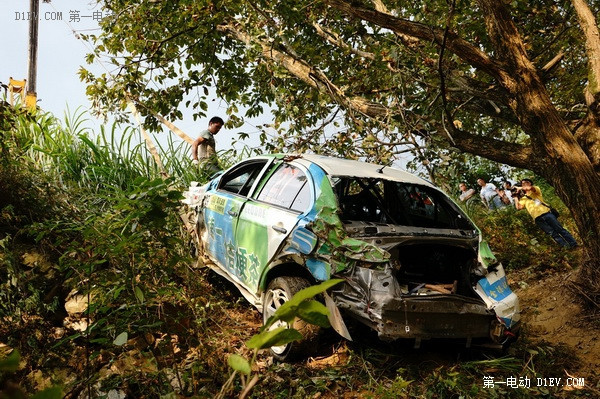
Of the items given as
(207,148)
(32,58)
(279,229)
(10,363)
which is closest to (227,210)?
(279,229)

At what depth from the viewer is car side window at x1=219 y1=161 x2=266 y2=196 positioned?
16.8 ft

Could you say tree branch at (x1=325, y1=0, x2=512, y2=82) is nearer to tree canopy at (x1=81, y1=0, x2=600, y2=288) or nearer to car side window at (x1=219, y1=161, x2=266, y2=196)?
tree canopy at (x1=81, y1=0, x2=600, y2=288)

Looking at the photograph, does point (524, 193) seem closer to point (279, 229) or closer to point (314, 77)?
point (314, 77)

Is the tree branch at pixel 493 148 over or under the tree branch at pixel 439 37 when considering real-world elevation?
under

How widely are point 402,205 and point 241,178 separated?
1.89 m

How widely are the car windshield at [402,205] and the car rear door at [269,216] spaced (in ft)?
1.99

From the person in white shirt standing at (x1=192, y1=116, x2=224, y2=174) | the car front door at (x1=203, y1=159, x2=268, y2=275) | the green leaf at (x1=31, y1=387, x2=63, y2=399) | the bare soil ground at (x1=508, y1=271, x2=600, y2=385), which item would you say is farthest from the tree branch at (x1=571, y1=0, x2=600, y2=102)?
the green leaf at (x1=31, y1=387, x2=63, y2=399)

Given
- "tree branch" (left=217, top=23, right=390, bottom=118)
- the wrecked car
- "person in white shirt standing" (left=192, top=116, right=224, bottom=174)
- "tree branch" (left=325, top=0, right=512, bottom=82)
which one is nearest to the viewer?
the wrecked car

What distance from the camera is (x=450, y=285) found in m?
4.39

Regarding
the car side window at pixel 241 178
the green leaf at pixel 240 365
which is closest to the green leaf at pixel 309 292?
Result: the green leaf at pixel 240 365

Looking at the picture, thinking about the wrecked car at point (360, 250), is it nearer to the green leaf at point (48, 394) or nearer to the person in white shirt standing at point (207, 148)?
the person in white shirt standing at point (207, 148)

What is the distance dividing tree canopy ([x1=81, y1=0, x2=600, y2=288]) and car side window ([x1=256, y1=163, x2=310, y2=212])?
1.76 m

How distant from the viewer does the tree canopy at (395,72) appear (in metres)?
5.41

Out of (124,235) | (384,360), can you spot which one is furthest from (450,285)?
(124,235)
